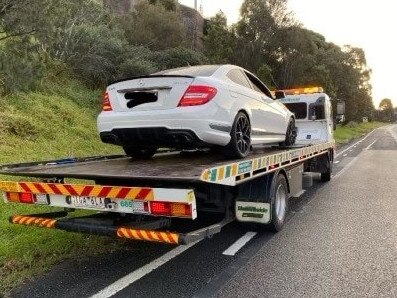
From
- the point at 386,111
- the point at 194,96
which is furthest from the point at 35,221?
the point at 386,111

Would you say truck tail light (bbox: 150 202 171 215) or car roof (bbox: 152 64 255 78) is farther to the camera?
car roof (bbox: 152 64 255 78)

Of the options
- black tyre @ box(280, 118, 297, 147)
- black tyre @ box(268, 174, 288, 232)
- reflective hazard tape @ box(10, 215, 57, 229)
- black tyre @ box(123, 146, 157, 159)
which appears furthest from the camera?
black tyre @ box(280, 118, 297, 147)

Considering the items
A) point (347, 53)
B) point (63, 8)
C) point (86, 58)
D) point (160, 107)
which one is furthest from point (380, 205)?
point (347, 53)

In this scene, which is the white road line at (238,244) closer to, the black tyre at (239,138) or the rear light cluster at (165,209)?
the black tyre at (239,138)

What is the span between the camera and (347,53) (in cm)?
4803

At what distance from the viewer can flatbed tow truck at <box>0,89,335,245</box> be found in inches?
156

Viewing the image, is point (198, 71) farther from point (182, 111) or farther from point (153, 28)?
point (153, 28)

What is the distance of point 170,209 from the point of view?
391 cm

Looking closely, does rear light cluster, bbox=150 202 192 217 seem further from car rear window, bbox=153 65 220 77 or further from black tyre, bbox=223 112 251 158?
car rear window, bbox=153 65 220 77

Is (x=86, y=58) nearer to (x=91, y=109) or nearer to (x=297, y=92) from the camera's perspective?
(x=91, y=109)

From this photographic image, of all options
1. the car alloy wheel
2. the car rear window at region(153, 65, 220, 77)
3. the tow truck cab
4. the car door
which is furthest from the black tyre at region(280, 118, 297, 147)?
the tow truck cab

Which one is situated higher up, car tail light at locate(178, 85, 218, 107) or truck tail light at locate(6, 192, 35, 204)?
car tail light at locate(178, 85, 218, 107)

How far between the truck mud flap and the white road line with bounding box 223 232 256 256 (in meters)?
0.48

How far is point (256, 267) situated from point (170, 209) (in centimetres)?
140
